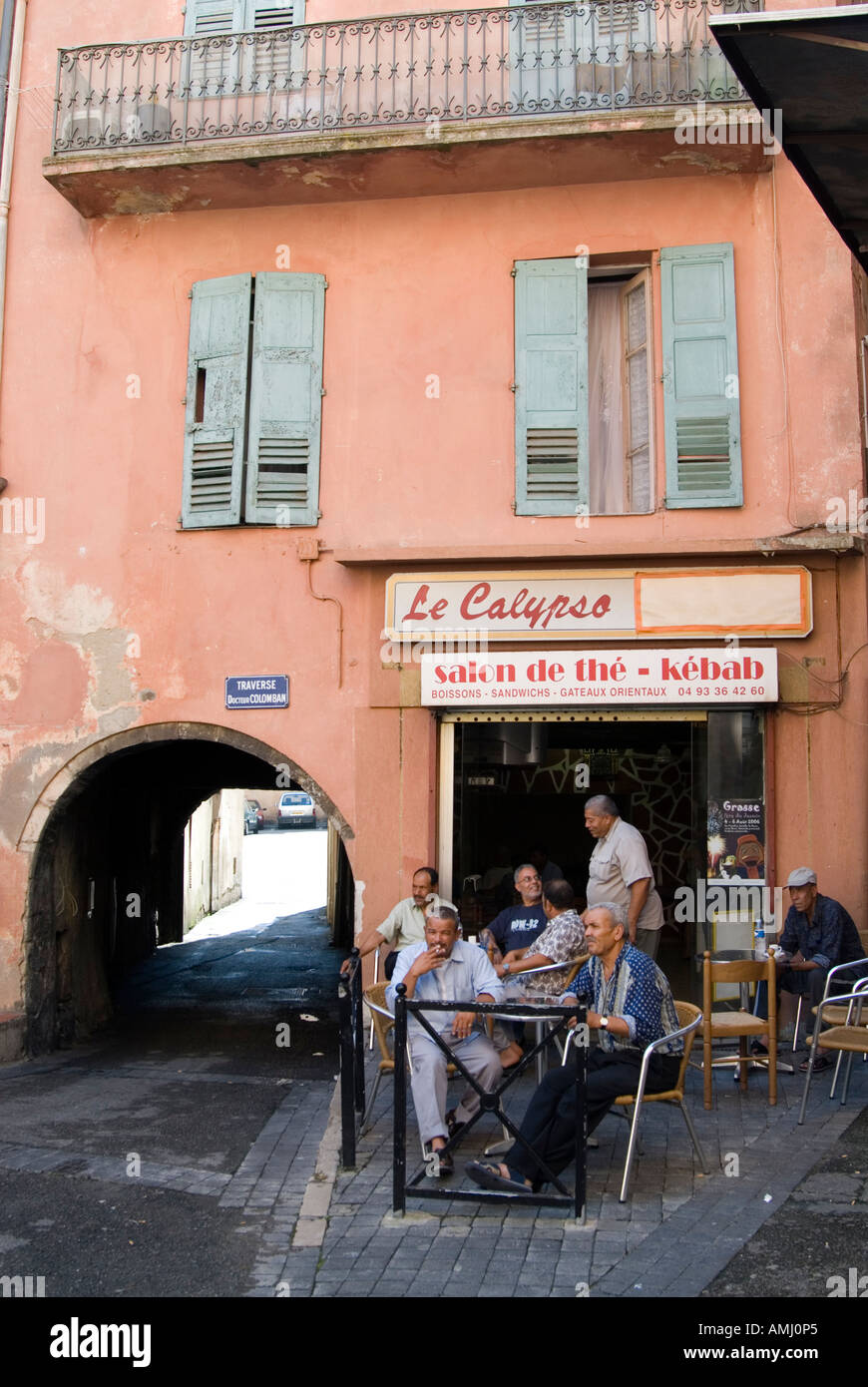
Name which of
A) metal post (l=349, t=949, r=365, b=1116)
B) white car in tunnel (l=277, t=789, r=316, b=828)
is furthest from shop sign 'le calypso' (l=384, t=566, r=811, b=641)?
white car in tunnel (l=277, t=789, r=316, b=828)

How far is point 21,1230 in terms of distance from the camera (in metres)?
5.81

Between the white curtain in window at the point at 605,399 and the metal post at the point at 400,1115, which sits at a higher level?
the white curtain in window at the point at 605,399

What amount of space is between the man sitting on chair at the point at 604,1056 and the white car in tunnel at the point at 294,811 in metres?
36.1

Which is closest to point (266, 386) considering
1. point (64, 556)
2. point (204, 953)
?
point (64, 556)

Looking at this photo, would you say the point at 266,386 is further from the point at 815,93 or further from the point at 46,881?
the point at 815,93

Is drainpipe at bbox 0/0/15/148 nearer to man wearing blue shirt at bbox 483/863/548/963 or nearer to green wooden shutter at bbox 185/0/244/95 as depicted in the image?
green wooden shutter at bbox 185/0/244/95

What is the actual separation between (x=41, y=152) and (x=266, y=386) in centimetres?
311

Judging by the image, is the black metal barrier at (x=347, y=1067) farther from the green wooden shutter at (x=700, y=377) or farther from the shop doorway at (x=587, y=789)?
the green wooden shutter at (x=700, y=377)

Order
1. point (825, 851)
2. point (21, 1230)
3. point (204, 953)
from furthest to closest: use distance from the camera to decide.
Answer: point (204, 953)
point (825, 851)
point (21, 1230)

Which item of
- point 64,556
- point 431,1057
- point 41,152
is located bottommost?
point 431,1057

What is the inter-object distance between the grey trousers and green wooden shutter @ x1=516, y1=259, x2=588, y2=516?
16.2ft

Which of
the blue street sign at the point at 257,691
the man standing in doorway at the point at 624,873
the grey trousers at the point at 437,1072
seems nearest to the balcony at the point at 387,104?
the blue street sign at the point at 257,691

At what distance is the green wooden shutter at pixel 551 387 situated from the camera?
10148 millimetres

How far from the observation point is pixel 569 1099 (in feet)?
19.0
